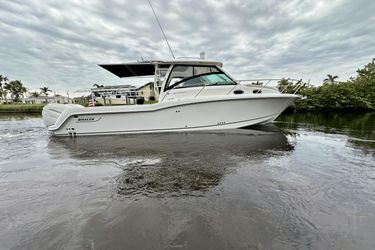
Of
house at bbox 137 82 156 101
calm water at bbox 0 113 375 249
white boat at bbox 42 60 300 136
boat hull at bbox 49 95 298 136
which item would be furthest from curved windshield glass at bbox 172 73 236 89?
calm water at bbox 0 113 375 249

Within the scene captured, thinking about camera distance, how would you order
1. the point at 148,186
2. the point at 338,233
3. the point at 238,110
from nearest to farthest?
the point at 338,233
the point at 148,186
the point at 238,110

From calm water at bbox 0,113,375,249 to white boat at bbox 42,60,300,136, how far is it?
2.44 metres

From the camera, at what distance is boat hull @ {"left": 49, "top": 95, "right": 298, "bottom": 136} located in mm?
6480

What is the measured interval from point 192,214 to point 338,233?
4.33 ft

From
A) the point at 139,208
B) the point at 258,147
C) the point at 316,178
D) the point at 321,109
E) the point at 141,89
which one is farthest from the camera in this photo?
the point at 321,109

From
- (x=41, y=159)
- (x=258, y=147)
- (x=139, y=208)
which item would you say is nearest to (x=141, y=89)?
(x=41, y=159)

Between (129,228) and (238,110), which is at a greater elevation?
(238,110)

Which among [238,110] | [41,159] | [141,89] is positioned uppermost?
[141,89]

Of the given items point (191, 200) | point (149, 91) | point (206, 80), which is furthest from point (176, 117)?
point (191, 200)

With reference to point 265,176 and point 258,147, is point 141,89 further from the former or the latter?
point 265,176

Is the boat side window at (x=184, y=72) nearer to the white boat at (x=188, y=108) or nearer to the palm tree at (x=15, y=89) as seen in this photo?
the white boat at (x=188, y=108)

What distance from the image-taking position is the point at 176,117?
21.9ft

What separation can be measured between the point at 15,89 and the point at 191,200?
77230mm

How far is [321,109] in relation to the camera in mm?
21297
